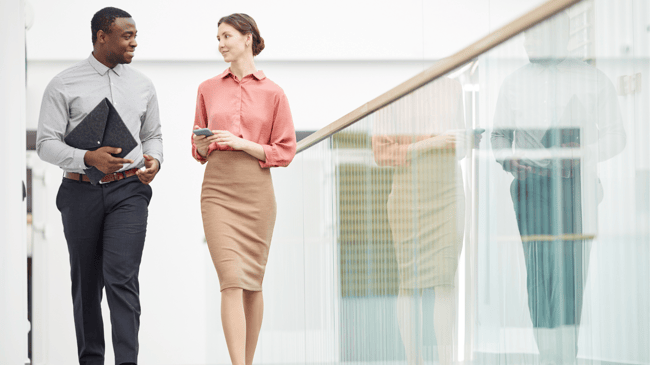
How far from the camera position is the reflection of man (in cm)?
93

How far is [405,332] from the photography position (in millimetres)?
1638

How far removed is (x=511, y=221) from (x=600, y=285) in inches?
9.3

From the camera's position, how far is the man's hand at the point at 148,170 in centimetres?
231

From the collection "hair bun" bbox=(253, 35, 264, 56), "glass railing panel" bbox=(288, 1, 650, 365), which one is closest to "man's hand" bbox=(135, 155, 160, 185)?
"hair bun" bbox=(253, 35, 264, 56)

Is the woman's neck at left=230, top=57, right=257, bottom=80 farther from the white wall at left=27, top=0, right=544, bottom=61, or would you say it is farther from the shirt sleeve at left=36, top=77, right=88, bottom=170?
the white wall at left=27, top=0, right=544, bottom=61

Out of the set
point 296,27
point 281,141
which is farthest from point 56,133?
point 296,27

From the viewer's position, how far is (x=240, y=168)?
7.36 ft

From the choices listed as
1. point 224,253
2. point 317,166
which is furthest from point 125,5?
point 224,253

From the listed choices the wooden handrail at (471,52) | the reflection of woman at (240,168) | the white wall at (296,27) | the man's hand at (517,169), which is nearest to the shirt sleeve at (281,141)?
the reflection of woman at (240,168)

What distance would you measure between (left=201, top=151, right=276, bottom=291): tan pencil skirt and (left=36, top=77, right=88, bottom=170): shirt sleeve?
0.46 metres

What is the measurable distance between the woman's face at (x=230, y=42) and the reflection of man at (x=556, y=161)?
4.54ft

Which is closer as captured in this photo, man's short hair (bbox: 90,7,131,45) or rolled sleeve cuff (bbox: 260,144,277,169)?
rolled sleeve cuff (bbox: 260,144,277,169)

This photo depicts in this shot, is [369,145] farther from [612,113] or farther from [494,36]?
[612,113]

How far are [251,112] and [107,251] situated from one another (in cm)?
69
